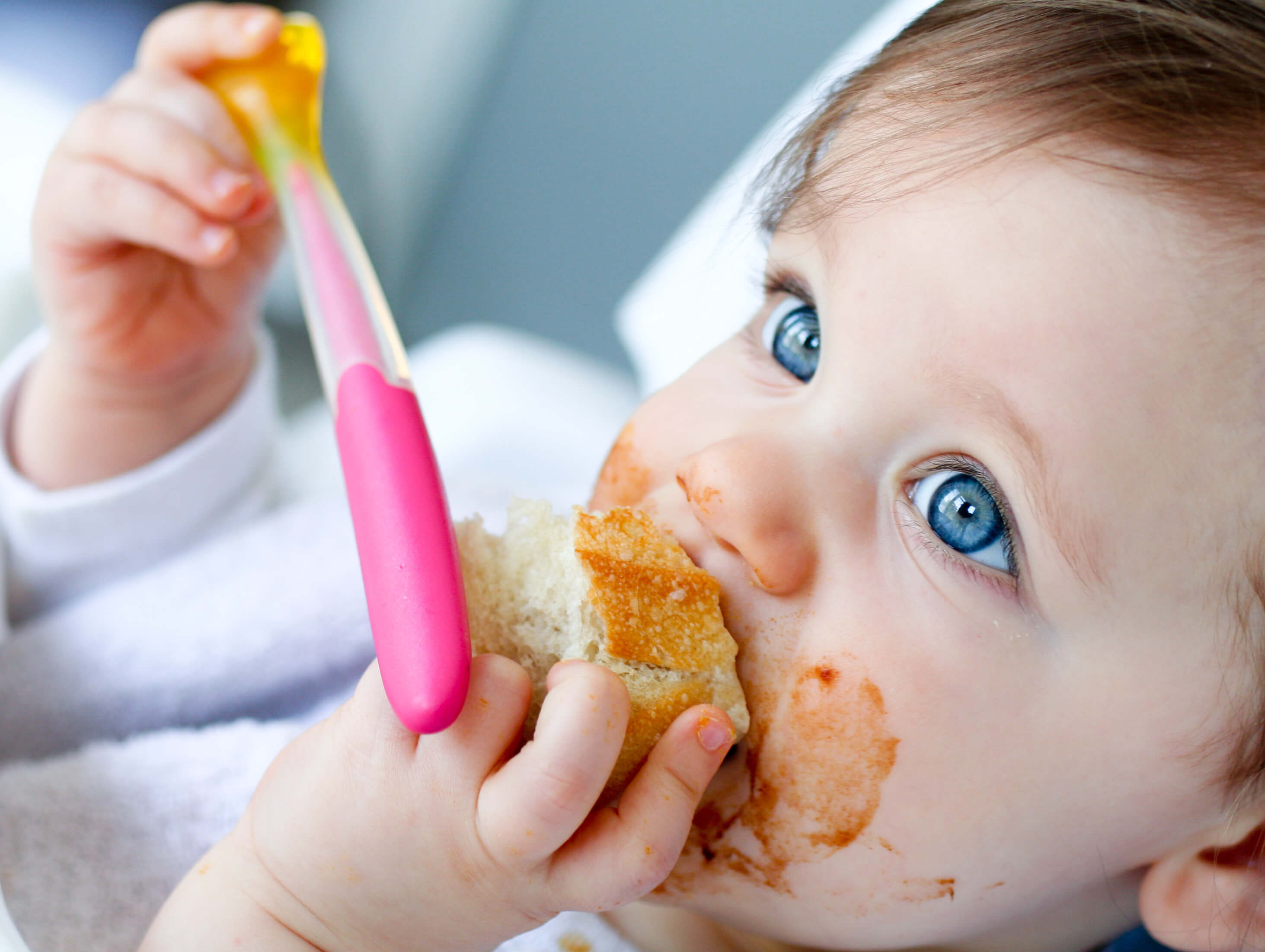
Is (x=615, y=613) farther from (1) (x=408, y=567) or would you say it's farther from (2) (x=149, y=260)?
(2) (x=149, y=260)

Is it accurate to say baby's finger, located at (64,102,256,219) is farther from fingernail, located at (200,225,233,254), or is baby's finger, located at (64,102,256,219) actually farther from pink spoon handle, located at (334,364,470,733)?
pink spoon handle, located at (334,364,470,733)

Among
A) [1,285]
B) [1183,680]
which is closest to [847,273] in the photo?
[1183,680]

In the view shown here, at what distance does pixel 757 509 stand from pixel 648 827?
6.2 inches

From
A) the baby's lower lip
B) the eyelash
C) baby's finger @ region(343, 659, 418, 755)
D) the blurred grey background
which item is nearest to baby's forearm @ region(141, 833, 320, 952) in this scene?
baby's finger @ region(343, 659, 418, 755)

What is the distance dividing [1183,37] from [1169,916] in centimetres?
49

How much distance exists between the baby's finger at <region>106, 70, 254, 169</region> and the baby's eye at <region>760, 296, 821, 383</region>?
46 cm

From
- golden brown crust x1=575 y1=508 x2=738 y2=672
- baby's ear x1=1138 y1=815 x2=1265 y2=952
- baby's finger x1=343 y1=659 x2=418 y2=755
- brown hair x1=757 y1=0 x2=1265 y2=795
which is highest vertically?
brown hair x1=757 y1=0 x2=1265 y2=795

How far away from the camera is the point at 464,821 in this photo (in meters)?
0.46

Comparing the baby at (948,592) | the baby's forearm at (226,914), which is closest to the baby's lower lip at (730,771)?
the baby at (948,592)

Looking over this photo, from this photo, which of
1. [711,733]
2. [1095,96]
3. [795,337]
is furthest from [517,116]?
[711,733]

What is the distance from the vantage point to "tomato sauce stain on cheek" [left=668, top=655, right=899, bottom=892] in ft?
1.70

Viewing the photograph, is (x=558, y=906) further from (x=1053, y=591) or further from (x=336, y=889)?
(x=1053, y=591)

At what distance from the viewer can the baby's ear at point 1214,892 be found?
1.98ft

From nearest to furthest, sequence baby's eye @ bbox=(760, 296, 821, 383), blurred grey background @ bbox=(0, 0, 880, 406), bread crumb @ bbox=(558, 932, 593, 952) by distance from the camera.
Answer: baby's eye @ bbox=(760, 296, 821, 383)
bread crumb @ bbox=(558, 932, 593, 952)
blurred grey background @ bbox=(0, 0, 880, 406)
